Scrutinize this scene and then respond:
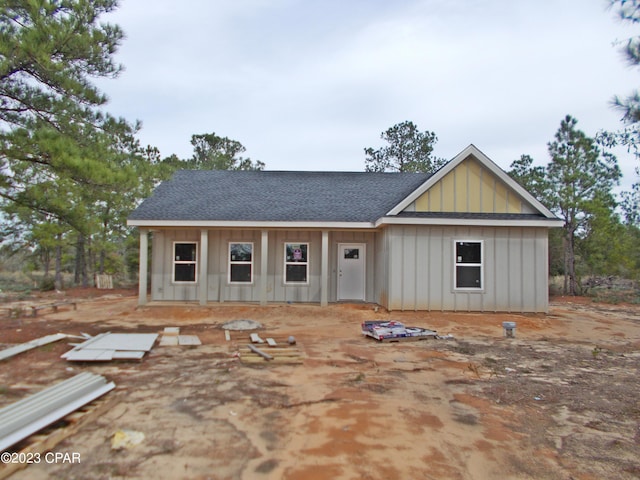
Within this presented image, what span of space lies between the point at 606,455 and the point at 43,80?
34.7 ft

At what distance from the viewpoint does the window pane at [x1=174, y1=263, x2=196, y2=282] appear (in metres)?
15.2

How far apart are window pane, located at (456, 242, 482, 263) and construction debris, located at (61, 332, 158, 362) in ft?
29.2

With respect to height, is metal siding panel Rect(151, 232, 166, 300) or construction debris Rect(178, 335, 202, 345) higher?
metal siding panel Rect(151, 232, 166, 300)

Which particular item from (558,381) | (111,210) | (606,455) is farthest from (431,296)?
(111,210)

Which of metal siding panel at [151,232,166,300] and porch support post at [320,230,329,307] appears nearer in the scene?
porch support post at [320,230,329,307]

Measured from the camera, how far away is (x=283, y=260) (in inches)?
602

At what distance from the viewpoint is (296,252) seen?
605 inches

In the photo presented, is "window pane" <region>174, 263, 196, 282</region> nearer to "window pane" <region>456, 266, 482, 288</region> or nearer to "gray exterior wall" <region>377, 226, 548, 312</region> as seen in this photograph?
"gray exterior wall" <region>377, 226, 548, 312</region>

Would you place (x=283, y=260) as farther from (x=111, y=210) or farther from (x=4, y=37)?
(x=111, y=210)

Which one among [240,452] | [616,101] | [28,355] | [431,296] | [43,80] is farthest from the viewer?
[431,296]

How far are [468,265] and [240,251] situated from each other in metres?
7.52

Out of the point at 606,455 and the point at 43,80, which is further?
the point at 43,80

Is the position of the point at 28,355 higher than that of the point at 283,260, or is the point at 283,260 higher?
the point at 283,260

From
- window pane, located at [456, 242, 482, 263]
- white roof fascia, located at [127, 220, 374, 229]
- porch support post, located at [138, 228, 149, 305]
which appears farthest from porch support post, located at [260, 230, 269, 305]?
window pane, located at [456, 242, 482, 263]
